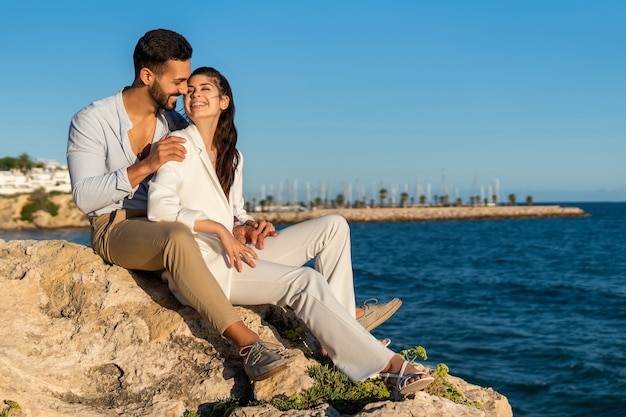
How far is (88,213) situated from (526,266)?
31.8 metres

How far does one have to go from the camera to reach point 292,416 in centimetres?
361

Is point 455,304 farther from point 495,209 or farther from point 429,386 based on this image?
point 495,209

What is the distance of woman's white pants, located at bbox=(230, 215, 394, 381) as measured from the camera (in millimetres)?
4020

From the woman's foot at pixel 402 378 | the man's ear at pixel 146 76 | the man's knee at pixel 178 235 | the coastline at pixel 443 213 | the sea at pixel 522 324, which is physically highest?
the man's ear at pixel 146 76

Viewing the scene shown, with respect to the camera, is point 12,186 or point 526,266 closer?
point 526,266

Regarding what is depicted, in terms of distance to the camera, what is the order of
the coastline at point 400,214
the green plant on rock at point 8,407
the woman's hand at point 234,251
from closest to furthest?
the green plant on rock at point 8,407, the woman's hand at point 234,251, the coastline at point 400,214

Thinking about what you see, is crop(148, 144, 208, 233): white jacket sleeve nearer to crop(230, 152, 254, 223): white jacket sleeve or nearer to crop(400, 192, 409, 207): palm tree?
crop(230, 152, 254, 223): white jacket sleeve

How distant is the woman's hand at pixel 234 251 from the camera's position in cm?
418

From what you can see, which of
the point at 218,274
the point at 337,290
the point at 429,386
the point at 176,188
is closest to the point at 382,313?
the point at 337,290

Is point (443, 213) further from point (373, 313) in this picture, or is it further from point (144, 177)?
point (144, 177)

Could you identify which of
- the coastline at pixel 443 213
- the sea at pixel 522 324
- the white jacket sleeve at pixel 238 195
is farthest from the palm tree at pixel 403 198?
the white jacket sleeve at pixel 238 195

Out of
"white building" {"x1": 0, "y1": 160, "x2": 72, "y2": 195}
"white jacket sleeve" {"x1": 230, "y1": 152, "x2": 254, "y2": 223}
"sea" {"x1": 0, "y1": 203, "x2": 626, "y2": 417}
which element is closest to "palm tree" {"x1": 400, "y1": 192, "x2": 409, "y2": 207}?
"white building" {"x1": 0, "y1": 160, "x2": 72, "y2": 195}

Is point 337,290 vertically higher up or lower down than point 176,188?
lower down

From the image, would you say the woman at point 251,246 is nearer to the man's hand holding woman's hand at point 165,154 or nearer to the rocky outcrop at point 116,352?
the man's hand holding woman's hand at point 165,154
